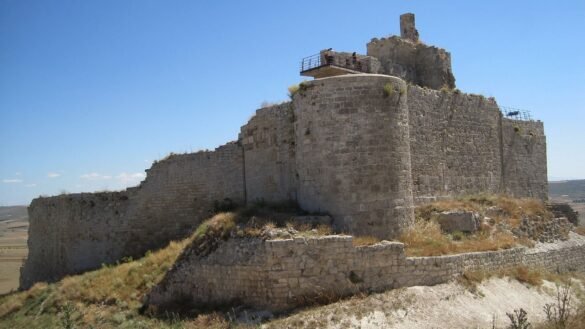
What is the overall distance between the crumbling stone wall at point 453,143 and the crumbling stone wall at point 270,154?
15.2 ft

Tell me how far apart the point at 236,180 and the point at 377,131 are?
19.4 feet

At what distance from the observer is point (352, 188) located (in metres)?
13.0

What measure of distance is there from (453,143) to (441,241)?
6.90m

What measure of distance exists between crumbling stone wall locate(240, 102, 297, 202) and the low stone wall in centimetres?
377

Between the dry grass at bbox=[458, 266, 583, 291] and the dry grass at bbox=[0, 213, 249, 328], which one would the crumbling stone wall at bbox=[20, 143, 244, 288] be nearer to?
the dry grass at bbox=[0, 213, 249, 328]

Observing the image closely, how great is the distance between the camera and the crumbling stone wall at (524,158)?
22.8m

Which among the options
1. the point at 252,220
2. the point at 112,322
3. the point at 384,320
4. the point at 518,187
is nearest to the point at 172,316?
the point at 112,322

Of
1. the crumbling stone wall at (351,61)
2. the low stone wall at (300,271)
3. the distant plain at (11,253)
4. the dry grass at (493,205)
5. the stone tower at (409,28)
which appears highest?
the stone tower at (409,28)

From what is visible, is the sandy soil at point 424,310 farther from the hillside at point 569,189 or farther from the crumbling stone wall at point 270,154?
the hillside at point 569,189

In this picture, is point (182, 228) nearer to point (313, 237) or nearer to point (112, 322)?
point (112, 322)

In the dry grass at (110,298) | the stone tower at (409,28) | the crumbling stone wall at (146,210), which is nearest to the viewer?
the dry grass at (110,298)

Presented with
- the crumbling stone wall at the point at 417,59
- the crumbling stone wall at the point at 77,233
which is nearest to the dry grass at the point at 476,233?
the crumbling stone wall at the point at 417,59

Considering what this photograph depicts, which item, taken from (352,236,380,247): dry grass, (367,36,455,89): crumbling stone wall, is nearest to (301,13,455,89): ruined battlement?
(367,36,455,89): crumbling stone wall

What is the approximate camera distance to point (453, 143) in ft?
64.7
